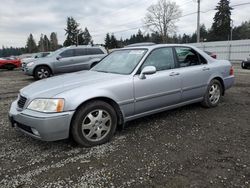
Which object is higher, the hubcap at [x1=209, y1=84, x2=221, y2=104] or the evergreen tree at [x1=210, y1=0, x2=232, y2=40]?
Result: the evergreen tree at [x1=210, y1=0, x2=232, y2=40]

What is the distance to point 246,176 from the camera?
2820 millimetres

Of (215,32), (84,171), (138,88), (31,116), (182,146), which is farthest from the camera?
(215,32)

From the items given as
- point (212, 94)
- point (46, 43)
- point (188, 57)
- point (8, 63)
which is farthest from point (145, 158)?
point (46, 43)

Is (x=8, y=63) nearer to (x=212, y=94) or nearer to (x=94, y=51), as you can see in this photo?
(x=94, y=51)

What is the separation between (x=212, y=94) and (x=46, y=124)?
3.83 metres

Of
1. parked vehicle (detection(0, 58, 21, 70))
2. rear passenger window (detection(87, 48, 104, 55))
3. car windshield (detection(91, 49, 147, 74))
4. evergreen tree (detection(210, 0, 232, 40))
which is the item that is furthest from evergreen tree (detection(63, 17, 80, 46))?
car windshield (detection(91, 49, 147, 74))

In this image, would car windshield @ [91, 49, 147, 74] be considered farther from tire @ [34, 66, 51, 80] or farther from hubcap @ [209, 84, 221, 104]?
tire @ [34, 66, 51, 80]

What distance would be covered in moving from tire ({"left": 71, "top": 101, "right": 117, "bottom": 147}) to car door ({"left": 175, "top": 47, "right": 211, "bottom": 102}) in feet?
→ 5.90

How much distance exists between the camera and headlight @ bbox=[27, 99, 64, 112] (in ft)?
11.1

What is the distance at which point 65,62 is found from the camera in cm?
1211

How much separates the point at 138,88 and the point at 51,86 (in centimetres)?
142

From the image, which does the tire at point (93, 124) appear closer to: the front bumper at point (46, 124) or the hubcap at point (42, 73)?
the front bumper at point (46, 124)

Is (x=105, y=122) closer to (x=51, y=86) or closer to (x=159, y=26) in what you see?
(x=51, y=86)

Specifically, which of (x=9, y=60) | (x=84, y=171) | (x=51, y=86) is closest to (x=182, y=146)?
(x=84, y=171)
